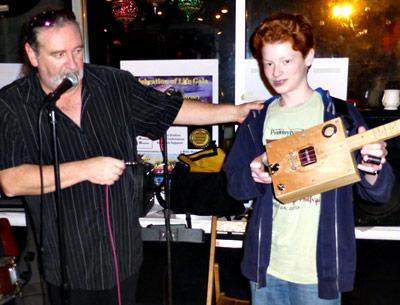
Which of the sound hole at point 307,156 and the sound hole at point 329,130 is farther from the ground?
A: the sound hole at point 329,130

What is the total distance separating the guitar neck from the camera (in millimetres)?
1155

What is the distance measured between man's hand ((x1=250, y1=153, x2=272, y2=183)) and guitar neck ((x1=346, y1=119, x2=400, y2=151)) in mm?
283


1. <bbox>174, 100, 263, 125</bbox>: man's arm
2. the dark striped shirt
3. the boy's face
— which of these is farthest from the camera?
<bbox>174, 100, 263, 125</bbox>: man's arm

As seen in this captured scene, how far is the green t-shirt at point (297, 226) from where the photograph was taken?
4.63 ft

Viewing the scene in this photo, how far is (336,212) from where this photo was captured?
1.39 m

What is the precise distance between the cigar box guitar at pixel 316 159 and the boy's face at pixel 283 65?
0.19 metres

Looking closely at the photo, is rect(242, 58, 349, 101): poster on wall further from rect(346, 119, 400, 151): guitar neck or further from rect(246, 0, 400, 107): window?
rect(346, 119, 400, 151): guitar neck

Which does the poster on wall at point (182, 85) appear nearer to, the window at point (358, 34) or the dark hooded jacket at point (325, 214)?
the window at point (358, 34)

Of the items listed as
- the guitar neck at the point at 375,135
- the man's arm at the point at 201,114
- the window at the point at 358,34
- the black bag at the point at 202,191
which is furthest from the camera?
the window at the point at 358,34

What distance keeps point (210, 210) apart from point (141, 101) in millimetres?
922

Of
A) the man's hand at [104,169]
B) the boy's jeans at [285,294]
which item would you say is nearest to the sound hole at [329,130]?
the boy's jeans at [285,294]

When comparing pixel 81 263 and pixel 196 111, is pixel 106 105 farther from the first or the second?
pixel 81 263

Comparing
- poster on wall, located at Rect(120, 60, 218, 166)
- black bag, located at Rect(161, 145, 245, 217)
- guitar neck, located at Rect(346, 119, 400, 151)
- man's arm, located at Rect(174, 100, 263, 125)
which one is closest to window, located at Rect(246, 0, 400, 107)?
poster on wall, located at Rect(120, 60, 218, 166)

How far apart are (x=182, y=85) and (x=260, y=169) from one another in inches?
59.2
